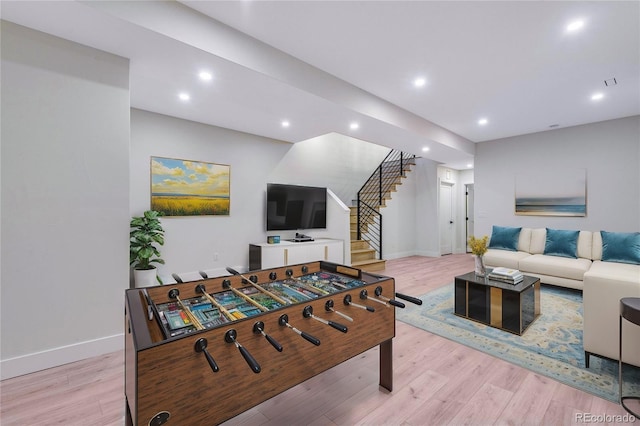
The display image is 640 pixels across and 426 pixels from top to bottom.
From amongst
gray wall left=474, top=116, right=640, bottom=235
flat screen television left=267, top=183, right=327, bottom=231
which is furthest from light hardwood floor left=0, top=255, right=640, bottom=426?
gray wall left=474, top=116, right=640, bottom=235

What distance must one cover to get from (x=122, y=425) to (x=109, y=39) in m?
2.68

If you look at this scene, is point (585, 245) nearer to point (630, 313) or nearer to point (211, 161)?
point (630, 313)

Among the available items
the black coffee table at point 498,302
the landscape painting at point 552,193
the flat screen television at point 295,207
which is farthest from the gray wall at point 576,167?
the flat screen television at point 295,207

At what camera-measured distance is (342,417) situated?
5.31 feet

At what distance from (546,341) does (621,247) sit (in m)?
2.70

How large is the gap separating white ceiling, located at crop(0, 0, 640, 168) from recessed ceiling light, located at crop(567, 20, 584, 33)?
0.16 ft

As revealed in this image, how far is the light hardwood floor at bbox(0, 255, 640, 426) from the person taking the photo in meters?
1.62

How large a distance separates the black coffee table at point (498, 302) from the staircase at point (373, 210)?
226 cm

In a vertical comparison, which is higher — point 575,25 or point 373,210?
point 575,25

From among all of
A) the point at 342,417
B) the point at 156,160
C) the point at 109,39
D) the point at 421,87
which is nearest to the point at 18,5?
the point at 109,39

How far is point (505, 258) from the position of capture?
462 cm

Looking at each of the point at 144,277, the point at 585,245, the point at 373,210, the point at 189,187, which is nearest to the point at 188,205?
the point at 189,187

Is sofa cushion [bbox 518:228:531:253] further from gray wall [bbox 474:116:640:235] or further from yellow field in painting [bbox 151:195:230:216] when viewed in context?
yellow field in painting [bbox 151:195:230:216]

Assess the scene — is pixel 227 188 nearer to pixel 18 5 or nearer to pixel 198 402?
pixel 18 5
